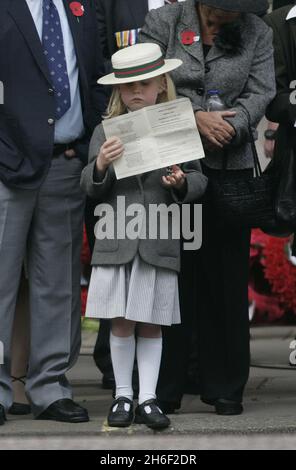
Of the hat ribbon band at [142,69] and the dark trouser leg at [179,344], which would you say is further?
the dark trouser leg at [179,344]

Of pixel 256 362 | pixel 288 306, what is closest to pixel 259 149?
pixel 288 306

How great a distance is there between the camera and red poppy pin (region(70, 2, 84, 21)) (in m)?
6.74

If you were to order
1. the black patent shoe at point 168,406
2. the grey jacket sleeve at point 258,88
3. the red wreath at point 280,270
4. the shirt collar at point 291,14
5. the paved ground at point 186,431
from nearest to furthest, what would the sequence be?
the paved ground at point 186,431
the grey jacket sleeve at point 258,88
the black patent shoe at point 168,406
the shirt collar at point 291,14
the red wreath at point 280,270

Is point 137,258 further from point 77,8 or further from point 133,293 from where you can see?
point 77,8

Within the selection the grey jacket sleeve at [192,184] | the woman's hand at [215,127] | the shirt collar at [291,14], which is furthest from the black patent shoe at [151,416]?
the shirt collar at [291,14]

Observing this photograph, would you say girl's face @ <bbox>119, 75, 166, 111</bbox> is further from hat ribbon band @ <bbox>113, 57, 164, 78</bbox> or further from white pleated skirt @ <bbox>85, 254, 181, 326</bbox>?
white pleated skirt @ <bbox>85, 254, 181, 326</bbox>

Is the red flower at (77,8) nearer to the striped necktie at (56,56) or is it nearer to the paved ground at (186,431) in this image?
→ the striped necktie at (56,56)

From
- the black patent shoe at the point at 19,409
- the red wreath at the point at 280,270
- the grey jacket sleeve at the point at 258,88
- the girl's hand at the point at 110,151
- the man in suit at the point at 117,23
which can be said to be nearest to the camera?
the girl's hand at the point at 110,151

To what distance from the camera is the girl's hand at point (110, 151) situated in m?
6.18

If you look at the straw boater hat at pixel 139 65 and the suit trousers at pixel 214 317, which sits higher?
the straw boater hat at pixel 139 65

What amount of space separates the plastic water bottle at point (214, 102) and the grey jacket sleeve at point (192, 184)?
0.27 m

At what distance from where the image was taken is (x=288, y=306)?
10.4 meters

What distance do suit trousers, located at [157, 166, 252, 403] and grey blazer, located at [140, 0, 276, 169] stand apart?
0.39 meters

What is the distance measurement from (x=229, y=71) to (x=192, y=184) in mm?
593
